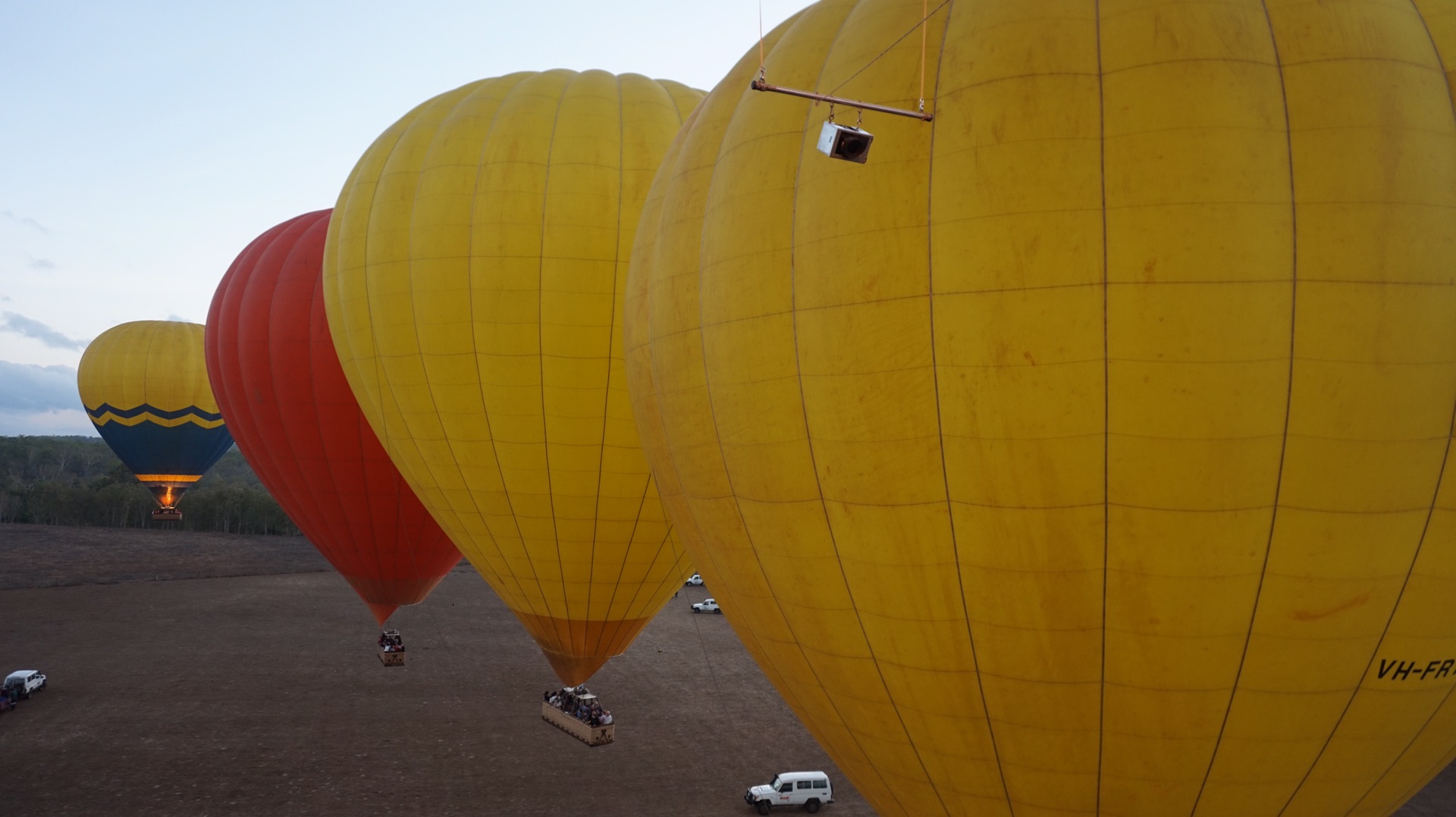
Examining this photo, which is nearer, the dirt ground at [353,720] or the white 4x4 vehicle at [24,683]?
the dirt ground at [353,720]

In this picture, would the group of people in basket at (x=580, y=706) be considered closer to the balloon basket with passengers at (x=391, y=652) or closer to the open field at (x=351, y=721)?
the open field at (x=351, y=721)

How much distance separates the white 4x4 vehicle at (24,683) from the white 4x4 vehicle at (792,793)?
14175 mm

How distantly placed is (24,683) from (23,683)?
1 cm

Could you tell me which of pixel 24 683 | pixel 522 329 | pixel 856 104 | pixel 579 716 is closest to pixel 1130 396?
pixel 856 104

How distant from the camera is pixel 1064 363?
15.7 ft

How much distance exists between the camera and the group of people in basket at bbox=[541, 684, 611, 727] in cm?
1552

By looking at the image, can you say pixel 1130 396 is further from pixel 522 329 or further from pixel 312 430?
pixel 312 430

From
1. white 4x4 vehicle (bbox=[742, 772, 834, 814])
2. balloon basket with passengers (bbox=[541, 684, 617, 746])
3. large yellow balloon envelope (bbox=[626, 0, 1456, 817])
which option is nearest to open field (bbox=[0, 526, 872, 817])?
balloon basket with passengers (bbox=[541, 684, 617, 746])

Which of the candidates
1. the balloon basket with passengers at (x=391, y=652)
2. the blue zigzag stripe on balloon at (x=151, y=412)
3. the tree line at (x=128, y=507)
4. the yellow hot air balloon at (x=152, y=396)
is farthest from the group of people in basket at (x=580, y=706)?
the tree line at (x=128, y=507)

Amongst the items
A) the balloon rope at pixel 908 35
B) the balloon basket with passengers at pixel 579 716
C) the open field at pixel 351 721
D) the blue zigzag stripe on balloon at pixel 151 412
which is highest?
the balloon rope at pixel 908 35

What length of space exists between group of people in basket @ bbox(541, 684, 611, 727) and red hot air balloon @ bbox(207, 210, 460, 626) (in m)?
3.54

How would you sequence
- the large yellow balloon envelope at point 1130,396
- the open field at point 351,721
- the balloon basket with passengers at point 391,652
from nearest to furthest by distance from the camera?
the large yellow balloon envelope at point 1130,396 → the open field at point 351,721 → the balloon basket with passengers at point 391,652

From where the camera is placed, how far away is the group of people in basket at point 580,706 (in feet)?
50.9

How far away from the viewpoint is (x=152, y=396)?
33.7 m
